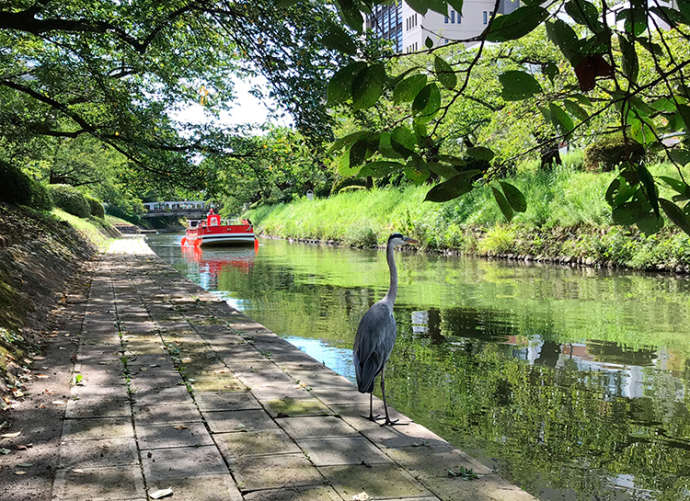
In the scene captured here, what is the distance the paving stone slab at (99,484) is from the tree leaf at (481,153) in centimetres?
227

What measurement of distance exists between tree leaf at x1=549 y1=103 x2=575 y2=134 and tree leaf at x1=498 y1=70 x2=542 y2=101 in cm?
25

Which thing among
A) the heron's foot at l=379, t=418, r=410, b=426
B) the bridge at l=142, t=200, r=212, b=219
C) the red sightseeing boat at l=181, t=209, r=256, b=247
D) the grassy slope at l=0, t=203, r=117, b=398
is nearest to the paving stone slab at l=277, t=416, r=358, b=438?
the heron's foot at l=379, t=418, r=410, b=426

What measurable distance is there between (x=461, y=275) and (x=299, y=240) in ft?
74.7

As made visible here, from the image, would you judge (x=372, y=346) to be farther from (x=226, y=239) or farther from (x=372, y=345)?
(x=226, y=239)

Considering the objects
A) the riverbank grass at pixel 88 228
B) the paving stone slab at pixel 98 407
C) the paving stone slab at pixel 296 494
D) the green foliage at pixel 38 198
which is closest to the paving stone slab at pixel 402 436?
the paving stone slab at pixel 296 494

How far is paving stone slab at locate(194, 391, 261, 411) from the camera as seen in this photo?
431cm

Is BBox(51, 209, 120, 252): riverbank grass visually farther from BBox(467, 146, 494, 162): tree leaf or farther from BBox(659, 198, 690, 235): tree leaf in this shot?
BBox(659, 198, 690, 235): tree leaf

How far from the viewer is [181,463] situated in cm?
329

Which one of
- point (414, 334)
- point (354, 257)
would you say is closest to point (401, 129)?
point (414, 334)

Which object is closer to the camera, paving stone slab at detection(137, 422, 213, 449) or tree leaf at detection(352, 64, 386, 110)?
tree leaf at detection(352, 64, 386, 110)

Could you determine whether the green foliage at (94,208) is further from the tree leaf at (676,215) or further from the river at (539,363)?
the tree leaf at (676,215)

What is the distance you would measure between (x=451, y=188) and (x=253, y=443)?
273 cm

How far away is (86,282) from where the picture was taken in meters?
11.8

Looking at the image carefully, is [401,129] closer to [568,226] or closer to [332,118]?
[332,118]
